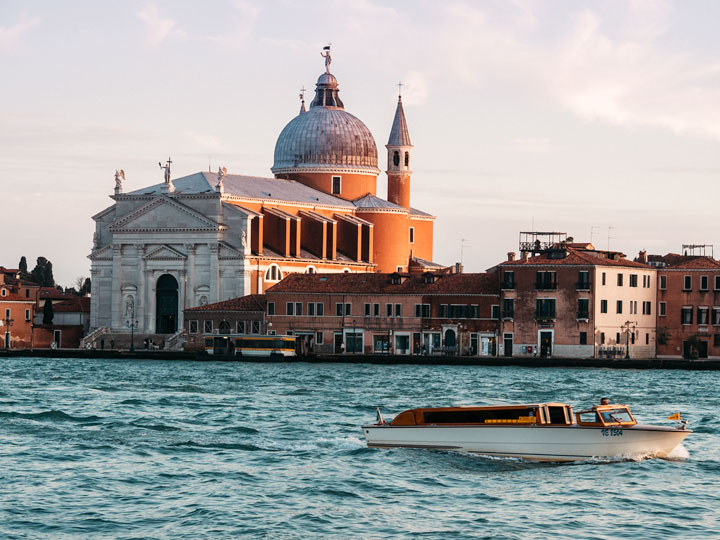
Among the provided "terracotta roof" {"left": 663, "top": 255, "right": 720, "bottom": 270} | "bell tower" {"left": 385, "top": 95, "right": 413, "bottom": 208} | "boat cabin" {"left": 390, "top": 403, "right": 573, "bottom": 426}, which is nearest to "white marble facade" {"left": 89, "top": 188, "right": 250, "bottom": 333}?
"bell tower" {"left": 385, "top": 95, "right": 413, "bottom": 208}

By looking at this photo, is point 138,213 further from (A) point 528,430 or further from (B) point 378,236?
(A) point 528,430

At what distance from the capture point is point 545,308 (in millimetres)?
63656

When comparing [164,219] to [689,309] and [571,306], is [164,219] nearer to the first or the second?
[571,306]

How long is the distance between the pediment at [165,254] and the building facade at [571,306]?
1901 cm

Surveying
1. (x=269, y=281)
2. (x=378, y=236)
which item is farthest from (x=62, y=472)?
(x=378, y=236)

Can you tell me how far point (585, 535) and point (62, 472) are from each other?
969 centimetres

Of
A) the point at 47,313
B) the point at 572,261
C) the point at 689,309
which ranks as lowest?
the point at 47,313

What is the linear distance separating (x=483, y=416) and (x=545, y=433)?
3.90 feet

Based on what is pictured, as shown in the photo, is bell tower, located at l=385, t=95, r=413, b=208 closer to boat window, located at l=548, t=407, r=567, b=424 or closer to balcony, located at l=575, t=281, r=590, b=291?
balcony, located at l=575, t=281, r=590, b=291

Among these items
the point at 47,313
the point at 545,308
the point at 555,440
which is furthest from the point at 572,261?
the point at 555,440

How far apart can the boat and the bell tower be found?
64935 millimetres

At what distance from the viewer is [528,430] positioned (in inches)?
1016

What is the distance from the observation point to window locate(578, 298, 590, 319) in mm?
62781

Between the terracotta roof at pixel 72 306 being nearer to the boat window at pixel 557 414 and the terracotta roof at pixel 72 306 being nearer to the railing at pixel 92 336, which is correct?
the railing at pixel 92 336
